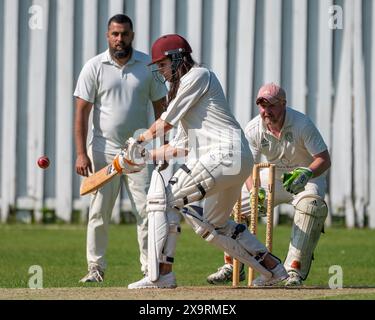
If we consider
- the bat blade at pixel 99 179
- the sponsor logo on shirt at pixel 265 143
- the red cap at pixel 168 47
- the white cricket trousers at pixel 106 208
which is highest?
the red cap at pixel 168 47

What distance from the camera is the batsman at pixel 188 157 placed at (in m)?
8.59

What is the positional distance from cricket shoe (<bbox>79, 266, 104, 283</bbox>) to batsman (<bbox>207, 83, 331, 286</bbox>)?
90 cm

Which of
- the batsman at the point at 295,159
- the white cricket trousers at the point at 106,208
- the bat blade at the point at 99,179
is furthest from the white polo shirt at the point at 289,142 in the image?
the bat blade at the point at 99,179

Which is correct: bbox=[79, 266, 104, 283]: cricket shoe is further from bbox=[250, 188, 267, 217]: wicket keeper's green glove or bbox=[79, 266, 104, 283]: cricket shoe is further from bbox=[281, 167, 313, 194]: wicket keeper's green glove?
bbox=[281, 167, 313, 194]: wicket keeper's green glove

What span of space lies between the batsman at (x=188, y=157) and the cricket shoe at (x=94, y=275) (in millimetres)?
1440

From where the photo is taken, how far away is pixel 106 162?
1034cm

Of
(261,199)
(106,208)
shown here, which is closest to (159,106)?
(106,208)

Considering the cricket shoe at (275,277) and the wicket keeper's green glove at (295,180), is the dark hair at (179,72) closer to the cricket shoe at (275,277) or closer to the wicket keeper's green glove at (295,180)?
the wicket keeper's green glove at (295,180)

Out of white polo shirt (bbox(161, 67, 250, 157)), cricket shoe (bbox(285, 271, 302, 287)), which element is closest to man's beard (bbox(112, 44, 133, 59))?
white polo shirt (bbox(161, 67, 250, 157))

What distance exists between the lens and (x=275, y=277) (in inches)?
360

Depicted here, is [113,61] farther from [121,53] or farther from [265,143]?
[265,143]

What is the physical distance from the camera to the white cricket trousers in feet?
33.8

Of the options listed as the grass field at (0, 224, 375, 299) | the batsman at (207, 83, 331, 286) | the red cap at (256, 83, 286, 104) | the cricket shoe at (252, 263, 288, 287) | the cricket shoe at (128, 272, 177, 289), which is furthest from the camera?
the grass field at (0, 224, 375, 299)
